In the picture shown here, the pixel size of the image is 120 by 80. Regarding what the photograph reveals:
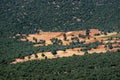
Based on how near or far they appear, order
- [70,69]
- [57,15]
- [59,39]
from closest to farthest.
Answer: [70,69]
[59,39]
[57,15]

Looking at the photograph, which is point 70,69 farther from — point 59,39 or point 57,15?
point 57,15

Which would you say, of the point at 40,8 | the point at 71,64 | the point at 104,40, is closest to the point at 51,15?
the point at 40,8

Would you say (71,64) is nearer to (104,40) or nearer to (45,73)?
(45,73)

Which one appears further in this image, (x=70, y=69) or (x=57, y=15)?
(x=57, y=15)

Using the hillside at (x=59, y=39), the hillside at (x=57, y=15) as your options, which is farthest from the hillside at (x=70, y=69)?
the hillside at (x=57, y=15)

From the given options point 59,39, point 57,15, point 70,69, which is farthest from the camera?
point 57,15

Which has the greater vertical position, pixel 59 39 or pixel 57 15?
pixel 57 15

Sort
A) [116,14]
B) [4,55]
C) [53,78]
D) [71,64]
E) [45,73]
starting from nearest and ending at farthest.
Result: [53,78]
[45,73]
[71,64]
[4,55]
[116,14]

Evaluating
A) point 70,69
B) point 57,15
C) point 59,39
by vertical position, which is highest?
point 70,69

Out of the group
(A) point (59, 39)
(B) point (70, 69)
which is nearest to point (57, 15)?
(A) point (59, 39)
